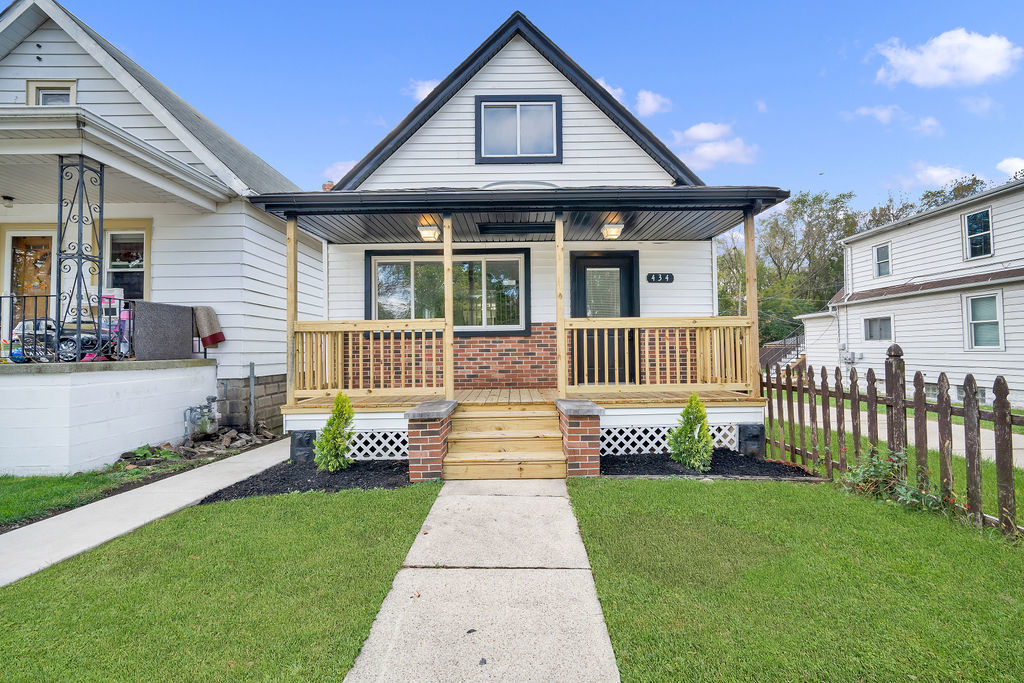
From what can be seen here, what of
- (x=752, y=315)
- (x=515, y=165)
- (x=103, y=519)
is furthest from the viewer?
(x=515, y=165)

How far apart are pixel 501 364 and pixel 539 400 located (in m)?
2.01

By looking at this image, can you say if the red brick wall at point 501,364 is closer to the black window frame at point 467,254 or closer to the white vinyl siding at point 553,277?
the black window frame at point 467,254

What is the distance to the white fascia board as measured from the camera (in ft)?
22.0

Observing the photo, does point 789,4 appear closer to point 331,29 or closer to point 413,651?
point 331,29

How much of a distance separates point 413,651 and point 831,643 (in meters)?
1.85

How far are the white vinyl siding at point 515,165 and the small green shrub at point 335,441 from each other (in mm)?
4382

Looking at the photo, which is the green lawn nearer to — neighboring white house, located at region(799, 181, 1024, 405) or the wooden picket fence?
the wooden picket fence

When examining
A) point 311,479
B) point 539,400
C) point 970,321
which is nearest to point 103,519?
point 311,479

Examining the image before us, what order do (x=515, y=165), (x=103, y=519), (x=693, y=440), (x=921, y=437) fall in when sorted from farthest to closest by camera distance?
1. (x=515, y=165)
2. (x=693, y=440)
3. (x=103, y=519)
4. (x=921, y=437)

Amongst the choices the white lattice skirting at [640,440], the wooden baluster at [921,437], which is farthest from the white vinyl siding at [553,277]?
the wooden baluster at [921,437]

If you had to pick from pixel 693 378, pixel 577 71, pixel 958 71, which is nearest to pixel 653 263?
pixel 693 378

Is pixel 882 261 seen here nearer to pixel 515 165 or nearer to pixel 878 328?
pixel 878 328

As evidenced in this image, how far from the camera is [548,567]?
2.73 metres

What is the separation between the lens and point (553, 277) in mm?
7520
